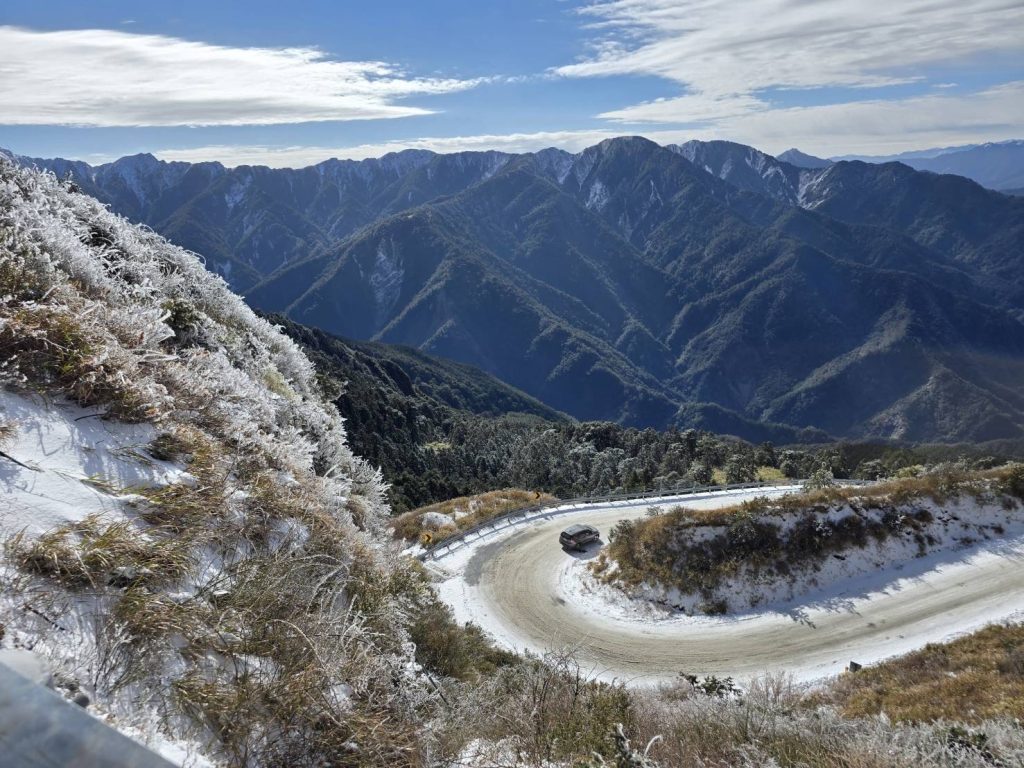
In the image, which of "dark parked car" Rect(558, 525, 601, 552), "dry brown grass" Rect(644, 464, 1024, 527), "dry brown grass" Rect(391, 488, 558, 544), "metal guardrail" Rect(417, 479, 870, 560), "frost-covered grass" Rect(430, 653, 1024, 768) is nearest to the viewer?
"frost-covered grass" Rect(430, 653, 1024, 768)

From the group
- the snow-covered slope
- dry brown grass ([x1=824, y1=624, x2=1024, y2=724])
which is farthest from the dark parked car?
the snow-covered slope

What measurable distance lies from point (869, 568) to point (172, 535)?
24159 mm

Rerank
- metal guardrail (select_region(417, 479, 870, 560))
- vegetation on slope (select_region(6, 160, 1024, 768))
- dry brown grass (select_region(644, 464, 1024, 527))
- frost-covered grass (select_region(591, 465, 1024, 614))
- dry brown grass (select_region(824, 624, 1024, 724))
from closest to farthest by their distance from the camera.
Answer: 1. vegetation on slope (select_region(6, 160, 1024, 768))
2. dry brown grass (select_region(824, 624, 1024, 724))
3. frost-covered grass (select_region(591, 465, 1024, 614))
4. dry brown grass (select_region(644, 464, 1024, 527))
5. metal guardrail (select_region(417, 479, 870, 560))

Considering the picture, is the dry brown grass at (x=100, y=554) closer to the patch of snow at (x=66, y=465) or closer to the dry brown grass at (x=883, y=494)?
the patch of snow at (x=66, y=465)

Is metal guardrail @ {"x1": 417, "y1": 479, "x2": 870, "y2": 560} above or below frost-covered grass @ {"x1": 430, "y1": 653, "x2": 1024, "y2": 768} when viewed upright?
below

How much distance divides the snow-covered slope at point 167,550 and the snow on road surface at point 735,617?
12.2 m

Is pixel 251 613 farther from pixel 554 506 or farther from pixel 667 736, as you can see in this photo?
pixel 554 506

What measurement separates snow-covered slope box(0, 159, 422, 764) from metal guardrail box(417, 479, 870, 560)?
16488mm

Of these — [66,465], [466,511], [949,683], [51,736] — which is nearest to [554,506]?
[466,511]

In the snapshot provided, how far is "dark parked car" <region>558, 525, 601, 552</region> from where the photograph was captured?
24.3 metres

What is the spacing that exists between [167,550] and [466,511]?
24.5 m

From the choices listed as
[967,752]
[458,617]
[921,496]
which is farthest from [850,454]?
[967,752]

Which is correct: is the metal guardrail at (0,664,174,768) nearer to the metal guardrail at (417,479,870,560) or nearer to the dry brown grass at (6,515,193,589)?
the dry brown grass at (6,515,193,589)

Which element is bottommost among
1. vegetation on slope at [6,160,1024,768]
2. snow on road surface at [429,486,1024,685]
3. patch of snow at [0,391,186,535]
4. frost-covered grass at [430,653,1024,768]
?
snow on road surface at [429,486,1024,685]
